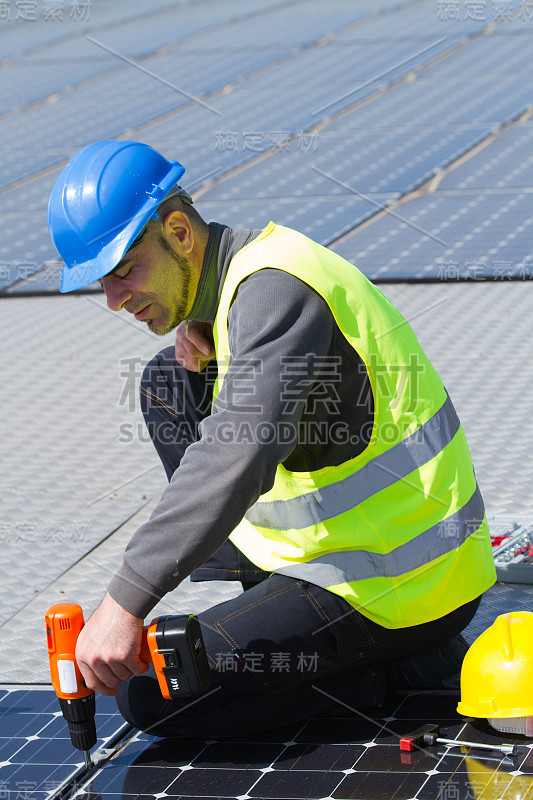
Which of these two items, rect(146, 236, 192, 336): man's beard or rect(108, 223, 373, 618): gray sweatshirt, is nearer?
rect(108, 223, 373, 618): gray sweatshirt

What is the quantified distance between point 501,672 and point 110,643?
2.59 feet

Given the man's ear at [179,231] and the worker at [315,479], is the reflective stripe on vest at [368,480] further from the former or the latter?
the man's ear at [179,231]

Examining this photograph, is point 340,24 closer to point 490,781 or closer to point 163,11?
point 163,11

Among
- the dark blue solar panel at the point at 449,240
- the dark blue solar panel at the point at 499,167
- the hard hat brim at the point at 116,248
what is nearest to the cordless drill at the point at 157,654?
the hard hat brim at the point at 116,248

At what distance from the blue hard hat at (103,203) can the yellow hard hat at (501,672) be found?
1088 mm

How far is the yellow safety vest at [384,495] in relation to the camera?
7.23ft

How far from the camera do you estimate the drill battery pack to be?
6.72ft

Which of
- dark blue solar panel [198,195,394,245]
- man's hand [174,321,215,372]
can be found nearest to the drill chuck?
man's hand [174,321,215,372]

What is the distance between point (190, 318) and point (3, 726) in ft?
3.33

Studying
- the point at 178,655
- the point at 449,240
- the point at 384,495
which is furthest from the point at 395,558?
the point at 449,240

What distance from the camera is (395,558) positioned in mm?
2242

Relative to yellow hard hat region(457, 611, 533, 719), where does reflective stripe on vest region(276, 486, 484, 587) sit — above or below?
above

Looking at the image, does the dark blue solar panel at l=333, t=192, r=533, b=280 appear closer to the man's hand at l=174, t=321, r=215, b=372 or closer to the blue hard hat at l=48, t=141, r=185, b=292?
the man's hand at l=174, t=321, r=215, b=372

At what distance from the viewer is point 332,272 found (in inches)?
85.1
